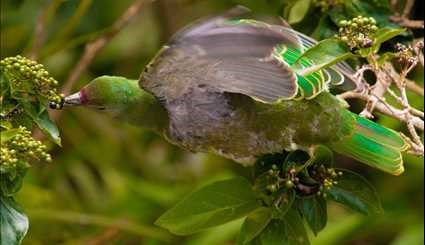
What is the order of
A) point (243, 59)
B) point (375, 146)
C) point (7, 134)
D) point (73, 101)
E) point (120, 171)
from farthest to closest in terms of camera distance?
point (120, 171)
point (375, 146)
point (73, 101)
point (243, 59)
point (7, 134)

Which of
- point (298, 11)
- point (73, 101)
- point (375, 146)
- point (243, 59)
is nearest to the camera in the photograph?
point (243, 59)

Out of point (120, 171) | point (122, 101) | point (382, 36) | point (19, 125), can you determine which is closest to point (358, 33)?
point (382, 36)

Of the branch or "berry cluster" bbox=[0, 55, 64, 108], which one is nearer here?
"berry cluster" bbox=[0, 55, 64, 108]

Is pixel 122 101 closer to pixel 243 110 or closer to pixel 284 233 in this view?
pixel 243 110

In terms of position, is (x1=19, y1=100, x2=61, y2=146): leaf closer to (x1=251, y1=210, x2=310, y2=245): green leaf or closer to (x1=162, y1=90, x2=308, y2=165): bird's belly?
(x1=162, y1=90, x2=308, y2=165): bird's belly

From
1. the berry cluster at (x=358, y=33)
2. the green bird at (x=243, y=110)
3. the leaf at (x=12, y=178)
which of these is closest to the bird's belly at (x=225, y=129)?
the green bird at (x=243, y=110)

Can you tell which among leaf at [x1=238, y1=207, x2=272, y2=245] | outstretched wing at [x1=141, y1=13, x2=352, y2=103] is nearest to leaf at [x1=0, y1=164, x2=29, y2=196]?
outstretched wing at [x1=141, y1=13, x2=352, y2=103]
